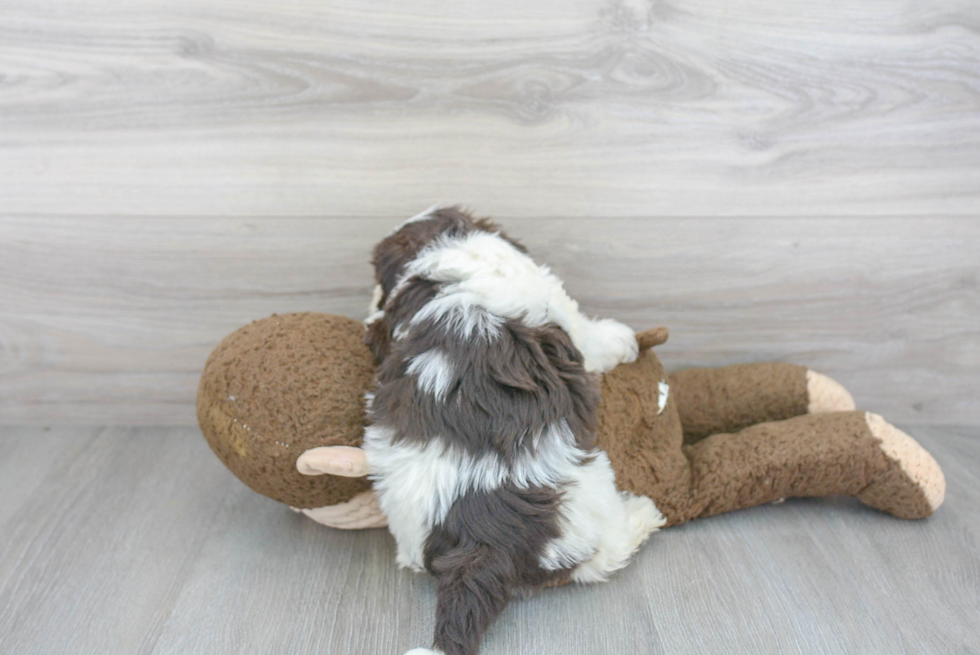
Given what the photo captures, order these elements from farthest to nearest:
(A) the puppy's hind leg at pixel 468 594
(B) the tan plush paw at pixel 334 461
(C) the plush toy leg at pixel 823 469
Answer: (C) the plush toy leg at pixel 823 469
(B) the tan plush paw at pixel 334 461
(A) the puppy's hind leg at pixel 468 594

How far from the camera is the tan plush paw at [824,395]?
102 cm

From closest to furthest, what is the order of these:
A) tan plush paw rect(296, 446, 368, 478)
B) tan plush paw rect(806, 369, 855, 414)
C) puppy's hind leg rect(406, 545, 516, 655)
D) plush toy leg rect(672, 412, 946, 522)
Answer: puppy's hind leg rect(406, 545, 516, 655) → tan plush paw rect(296, 446, 368, 478) → plush toy leg rect(672, 412, 946, 522) → tan plush paw rect(806, 369, 855, 414)

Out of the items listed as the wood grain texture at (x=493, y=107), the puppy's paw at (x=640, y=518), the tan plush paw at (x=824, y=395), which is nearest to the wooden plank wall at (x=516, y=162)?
the wood grain texture at (x=493, y=107)

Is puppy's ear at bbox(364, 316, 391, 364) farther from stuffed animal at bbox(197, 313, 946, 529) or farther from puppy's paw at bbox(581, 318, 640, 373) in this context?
puppy's paw at bbox(581, 318, 640, 373)

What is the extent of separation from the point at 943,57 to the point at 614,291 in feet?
1.88

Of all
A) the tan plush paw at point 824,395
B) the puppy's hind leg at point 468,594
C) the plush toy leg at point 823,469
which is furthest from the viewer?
the tan plush paw at point 824,395

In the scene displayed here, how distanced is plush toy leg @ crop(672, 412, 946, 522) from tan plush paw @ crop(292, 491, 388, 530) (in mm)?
413

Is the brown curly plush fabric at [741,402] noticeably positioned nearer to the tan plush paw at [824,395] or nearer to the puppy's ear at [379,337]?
the tan plush paw at [824,395]

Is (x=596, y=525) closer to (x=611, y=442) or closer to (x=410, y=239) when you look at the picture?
(x=611, y=442)

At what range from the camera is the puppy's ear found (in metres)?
0.81

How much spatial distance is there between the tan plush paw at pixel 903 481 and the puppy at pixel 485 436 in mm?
375

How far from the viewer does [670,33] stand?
970 millimetres

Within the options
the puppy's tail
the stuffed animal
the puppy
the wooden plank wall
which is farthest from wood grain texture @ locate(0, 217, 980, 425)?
the puppy's tail

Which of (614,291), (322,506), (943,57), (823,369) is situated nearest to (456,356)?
(322,506)
